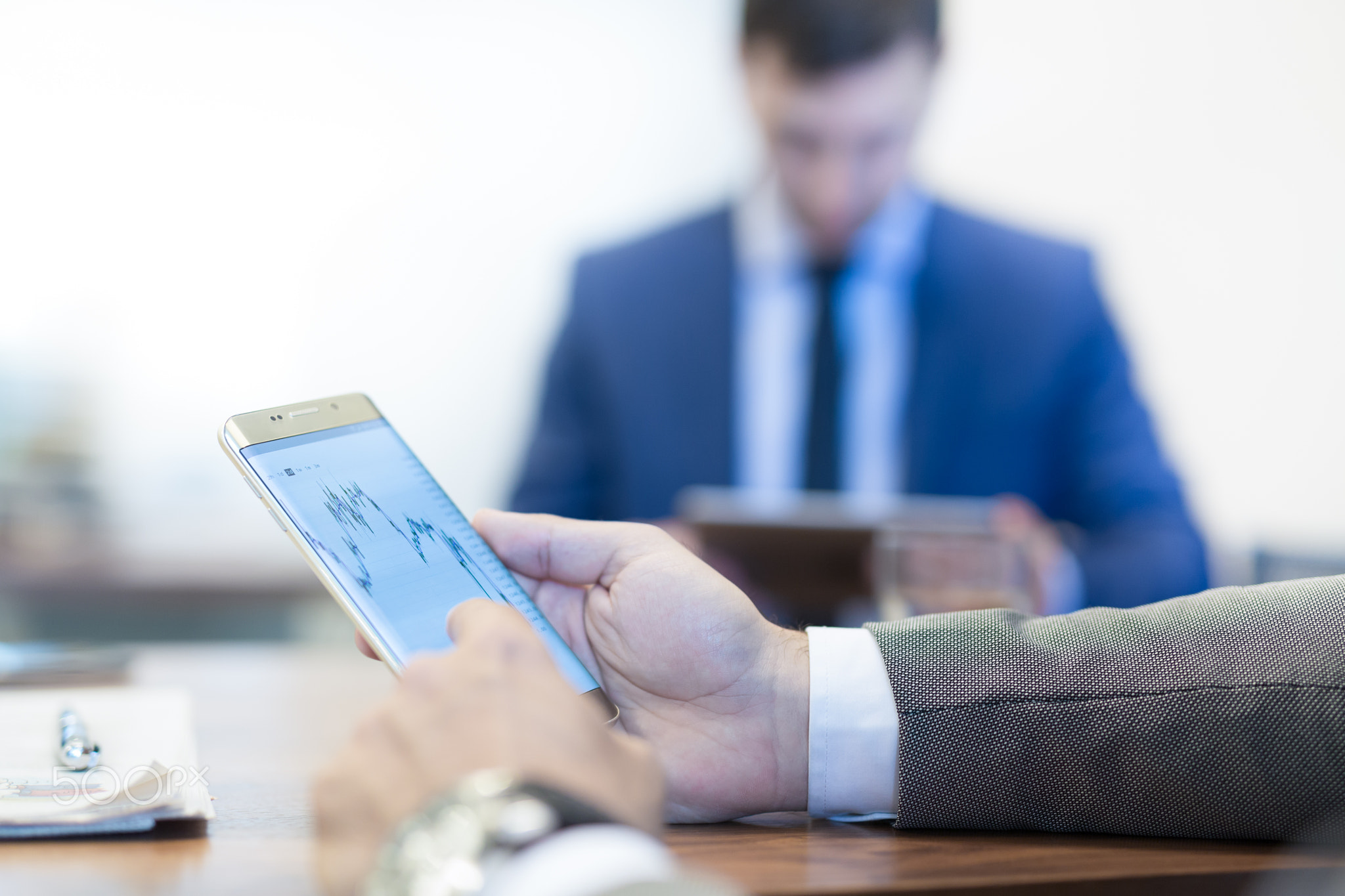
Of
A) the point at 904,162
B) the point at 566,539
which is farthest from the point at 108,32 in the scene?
the point at 566,539

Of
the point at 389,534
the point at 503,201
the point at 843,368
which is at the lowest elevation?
the point at 389,534

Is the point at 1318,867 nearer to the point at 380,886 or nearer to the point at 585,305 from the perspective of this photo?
the point at 380,886

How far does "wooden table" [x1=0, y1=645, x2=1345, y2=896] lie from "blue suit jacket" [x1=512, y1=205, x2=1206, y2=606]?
3.83ft

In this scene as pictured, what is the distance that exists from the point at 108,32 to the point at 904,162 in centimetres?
154

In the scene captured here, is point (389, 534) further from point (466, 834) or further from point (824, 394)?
point (824, 394)

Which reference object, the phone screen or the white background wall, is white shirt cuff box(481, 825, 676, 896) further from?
the white background wall

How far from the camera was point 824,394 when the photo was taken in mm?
1726

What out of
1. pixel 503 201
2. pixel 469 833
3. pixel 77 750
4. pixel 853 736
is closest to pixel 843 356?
pixel 503 201

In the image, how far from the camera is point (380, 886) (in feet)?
0.89

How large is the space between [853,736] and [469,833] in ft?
0.83

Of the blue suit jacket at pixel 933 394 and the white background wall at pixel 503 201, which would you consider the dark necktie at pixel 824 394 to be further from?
the white background wall at pixel 503 201

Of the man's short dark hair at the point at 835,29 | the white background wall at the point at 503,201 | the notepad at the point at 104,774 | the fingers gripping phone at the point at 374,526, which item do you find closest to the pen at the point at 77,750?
the notepad at the point at 104,774
